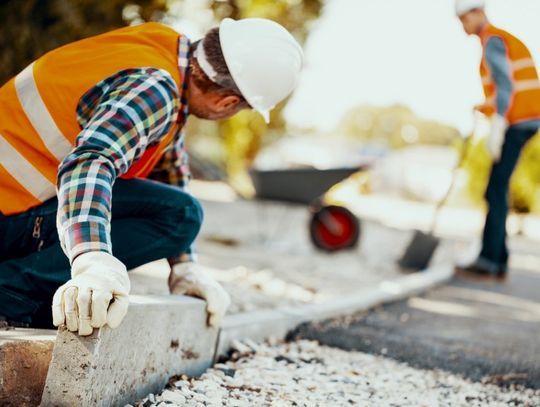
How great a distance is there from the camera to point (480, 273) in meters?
5.34

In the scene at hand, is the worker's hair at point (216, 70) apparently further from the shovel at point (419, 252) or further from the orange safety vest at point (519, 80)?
the shovel at point (419, 252)

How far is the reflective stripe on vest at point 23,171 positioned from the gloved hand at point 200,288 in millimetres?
652

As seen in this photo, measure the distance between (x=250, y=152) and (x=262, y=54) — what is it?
54.2ft

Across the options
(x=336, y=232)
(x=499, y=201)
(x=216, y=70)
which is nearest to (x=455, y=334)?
(x=499, y=201)

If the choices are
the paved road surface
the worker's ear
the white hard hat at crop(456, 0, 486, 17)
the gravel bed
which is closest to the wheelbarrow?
the paved road surface

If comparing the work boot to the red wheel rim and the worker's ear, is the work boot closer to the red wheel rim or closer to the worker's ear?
the red wheel rim

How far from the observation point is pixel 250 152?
745 inches

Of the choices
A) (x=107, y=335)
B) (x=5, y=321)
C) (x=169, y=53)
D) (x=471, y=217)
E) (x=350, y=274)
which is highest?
(x=169, y=53)

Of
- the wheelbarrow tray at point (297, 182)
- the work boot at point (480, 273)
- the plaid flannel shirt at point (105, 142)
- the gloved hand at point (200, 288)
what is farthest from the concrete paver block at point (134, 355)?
the wheelbarrow tray at point (297, 182)

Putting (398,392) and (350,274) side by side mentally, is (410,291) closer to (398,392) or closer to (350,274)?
(350,274)

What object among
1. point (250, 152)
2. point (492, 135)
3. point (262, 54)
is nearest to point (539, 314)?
point (492, 135)

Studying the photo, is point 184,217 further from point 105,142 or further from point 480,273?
point 480,273

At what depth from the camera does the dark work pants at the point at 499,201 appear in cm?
516

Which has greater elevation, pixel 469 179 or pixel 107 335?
pixel 107 335
